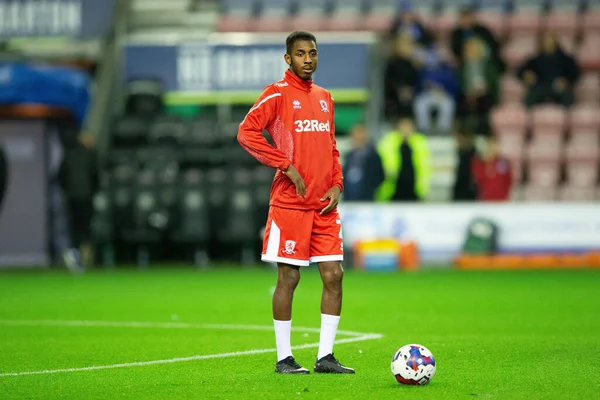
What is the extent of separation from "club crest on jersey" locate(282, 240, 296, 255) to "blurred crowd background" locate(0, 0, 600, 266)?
13.0m

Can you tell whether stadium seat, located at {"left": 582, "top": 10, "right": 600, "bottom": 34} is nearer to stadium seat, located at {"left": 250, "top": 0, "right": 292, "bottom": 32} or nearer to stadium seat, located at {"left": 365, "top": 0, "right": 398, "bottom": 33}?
stadium seat, located at {"left": 365, "top": 0, "right": 398, "bottom": 33}

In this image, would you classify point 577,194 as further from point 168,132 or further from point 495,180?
point 168,132

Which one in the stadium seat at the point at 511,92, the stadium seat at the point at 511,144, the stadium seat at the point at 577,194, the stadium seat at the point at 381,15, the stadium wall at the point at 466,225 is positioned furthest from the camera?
the stadium seat at the point at 381,15

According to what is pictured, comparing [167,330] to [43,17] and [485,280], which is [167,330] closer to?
[485,280]

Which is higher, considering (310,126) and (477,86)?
(477,86)

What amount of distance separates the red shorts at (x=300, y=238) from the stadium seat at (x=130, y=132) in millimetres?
15631

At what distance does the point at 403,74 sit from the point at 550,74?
2.82 metres

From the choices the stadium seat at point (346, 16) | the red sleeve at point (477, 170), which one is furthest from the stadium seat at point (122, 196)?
the stadium seat at point (346, 16)

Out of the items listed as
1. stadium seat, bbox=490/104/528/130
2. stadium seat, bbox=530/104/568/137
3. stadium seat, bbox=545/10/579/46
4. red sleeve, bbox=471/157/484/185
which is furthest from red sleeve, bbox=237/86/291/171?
stadium seat, bbox=545/10/579/46

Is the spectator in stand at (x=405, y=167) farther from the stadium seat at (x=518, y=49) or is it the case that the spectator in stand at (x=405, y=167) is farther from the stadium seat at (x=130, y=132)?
the stadium seat at (x=518, y=49)

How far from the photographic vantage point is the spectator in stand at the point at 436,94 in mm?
23469

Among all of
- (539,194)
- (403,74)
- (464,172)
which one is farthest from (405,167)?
(539,194)

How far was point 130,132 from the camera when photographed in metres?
23.2

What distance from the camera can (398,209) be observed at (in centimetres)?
2072
